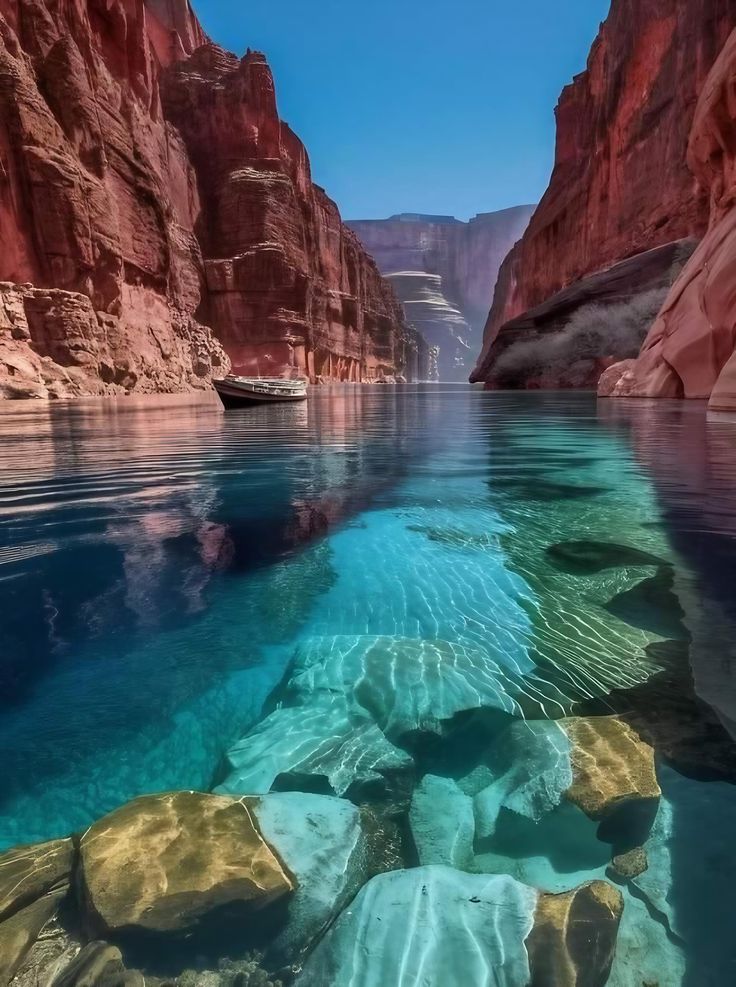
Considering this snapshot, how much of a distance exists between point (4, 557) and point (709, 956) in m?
3.74

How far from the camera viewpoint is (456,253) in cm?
16112

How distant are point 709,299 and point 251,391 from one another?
1349cm

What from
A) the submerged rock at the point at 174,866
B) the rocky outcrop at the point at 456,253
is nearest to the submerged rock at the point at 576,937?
the submerged rock at the point at 174,866

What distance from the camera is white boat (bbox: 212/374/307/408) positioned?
18406 mm

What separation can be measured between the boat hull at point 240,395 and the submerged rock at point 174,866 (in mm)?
17842

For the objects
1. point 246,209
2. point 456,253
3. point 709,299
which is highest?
point 456,253

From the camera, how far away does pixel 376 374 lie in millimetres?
75688

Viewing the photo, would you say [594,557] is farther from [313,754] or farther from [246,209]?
[246,209]

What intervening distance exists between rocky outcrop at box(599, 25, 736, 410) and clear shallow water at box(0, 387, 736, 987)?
8.18 metres

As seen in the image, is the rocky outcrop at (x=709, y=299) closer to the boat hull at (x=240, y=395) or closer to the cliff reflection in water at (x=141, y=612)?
the cliff reflection in water at (x=141, y=612)

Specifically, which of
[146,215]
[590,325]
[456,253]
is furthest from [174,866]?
[456,253]

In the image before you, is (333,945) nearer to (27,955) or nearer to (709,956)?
(27,955)

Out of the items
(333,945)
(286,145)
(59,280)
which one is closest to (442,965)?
(333,945)

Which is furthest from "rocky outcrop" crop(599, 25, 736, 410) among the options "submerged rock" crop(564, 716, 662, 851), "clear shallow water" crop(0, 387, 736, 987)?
"submerged rock" crop(564, 716, 662, 851)
